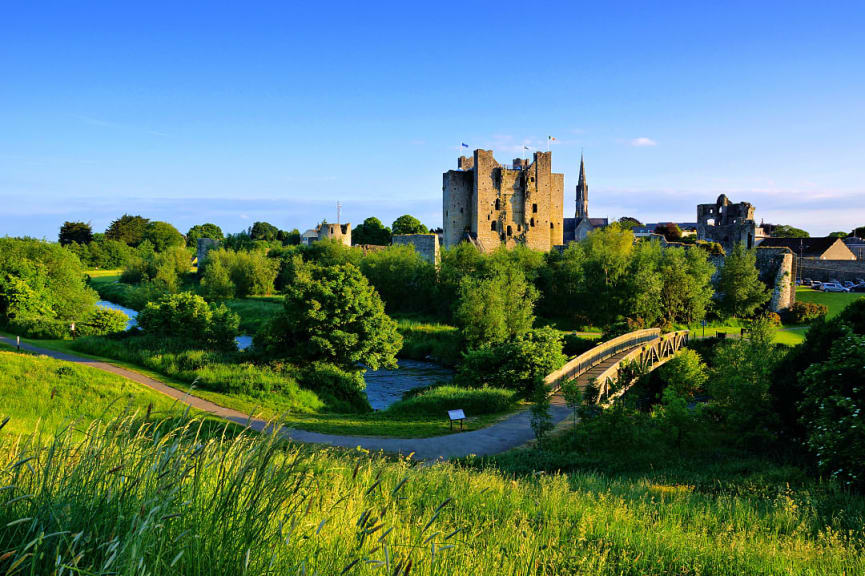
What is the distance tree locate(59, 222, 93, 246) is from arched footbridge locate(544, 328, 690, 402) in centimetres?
11624

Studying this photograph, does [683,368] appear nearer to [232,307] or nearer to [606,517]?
[606,517]

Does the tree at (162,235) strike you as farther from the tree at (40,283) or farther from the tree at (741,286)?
the tree at (741,286)

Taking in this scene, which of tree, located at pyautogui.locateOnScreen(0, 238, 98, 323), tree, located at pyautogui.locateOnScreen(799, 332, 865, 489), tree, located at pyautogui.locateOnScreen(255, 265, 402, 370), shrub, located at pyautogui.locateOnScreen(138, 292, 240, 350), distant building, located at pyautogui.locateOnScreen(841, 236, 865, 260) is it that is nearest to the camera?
tree, located at pyautogui.locateOnScreen(799, 332, 865, 489)

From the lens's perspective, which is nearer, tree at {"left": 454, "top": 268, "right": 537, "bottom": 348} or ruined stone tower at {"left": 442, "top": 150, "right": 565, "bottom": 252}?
tree at {"left": 454, "top": 268, "right": 537, "bottom": 348}

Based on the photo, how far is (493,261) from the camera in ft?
187

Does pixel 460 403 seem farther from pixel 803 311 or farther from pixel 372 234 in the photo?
pixel 372 234

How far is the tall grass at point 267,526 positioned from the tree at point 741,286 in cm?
5476

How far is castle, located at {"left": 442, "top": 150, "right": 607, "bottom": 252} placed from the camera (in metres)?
74.8

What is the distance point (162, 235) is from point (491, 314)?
356 ft

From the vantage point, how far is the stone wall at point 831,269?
62.0 metres

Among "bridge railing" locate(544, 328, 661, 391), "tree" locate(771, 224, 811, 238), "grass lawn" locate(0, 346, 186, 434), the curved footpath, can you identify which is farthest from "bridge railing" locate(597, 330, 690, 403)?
"tree" locate(771, 224, 811, 238)

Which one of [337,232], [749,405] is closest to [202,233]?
[337,232]

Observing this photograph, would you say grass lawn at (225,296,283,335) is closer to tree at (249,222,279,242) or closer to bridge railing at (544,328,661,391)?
bridge railing at (544,328,661,391)

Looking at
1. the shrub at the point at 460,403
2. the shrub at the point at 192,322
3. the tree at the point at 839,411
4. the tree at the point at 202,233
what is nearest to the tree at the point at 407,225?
the tree at the point at 202,233
